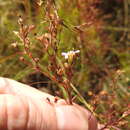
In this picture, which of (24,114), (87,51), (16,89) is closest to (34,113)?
(24,114)

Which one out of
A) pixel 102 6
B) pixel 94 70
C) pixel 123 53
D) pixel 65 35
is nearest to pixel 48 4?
pixel 65 35

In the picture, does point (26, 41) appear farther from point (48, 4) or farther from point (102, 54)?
point (102, 54)

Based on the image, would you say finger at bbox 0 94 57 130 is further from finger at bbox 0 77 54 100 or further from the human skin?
finger at bbox 0 77 54 100

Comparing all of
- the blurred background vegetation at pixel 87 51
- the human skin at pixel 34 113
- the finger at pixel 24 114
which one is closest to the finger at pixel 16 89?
the human skin at pixel 34 113

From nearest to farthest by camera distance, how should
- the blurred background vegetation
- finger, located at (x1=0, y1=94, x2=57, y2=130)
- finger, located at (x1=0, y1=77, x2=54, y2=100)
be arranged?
finger, located at (x1=0, y1=94, x2=57, y2=130)
finger, located at (x1=0, y1=77, x2=54, y2=100)
the blurred background vegetation

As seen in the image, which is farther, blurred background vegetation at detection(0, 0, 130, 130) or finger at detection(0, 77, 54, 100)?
blurred background vegetation at detection(0, 0, 130, 130)

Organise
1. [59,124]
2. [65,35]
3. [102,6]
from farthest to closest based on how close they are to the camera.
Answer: [102,6] < [65,35] < [59,124]

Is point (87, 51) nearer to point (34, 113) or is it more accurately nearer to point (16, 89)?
point (16, 89)

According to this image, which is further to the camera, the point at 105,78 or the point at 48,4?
the point at 105,78

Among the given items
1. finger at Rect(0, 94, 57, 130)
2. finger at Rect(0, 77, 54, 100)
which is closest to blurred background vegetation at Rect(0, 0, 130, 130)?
finger at Rect(0, 77, 54, 100)
